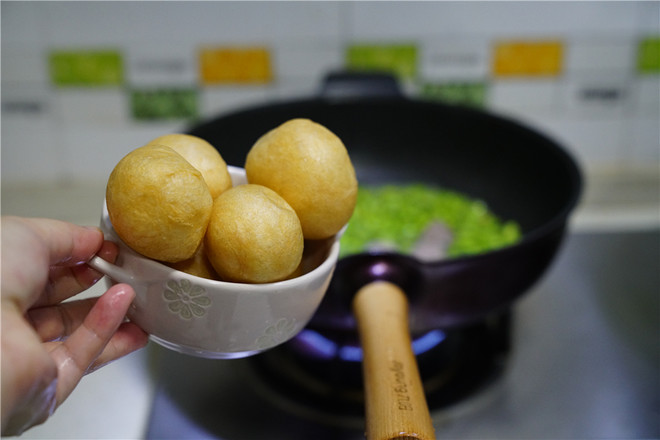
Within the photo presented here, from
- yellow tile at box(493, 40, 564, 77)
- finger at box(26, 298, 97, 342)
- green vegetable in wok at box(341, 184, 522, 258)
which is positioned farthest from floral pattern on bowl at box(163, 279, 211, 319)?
yellow tile at box(493, 40, 564, 77)

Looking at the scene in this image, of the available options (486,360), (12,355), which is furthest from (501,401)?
(12,355)

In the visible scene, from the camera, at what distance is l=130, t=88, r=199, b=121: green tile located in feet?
3.89

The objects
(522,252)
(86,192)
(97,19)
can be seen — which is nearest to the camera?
(522,252)

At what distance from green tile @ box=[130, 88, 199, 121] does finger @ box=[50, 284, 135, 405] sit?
0.84 m

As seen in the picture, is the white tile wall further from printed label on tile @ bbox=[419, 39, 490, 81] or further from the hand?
the hand

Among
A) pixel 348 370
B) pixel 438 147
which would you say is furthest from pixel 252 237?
pixel 438 147

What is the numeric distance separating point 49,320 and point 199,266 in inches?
5.7

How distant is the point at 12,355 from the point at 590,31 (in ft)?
3.82

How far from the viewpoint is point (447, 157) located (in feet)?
3.71

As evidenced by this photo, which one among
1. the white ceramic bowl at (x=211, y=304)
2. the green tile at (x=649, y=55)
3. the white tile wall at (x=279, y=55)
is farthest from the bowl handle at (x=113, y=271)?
the green tile at (x=649, y=55)

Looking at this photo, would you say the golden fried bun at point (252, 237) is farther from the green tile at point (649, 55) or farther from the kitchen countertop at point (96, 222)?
the green tile at point (649, 55)

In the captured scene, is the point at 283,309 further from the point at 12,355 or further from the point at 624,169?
the point at 624,169

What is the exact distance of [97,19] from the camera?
110 cm

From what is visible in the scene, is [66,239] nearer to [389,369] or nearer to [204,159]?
[204,159]
